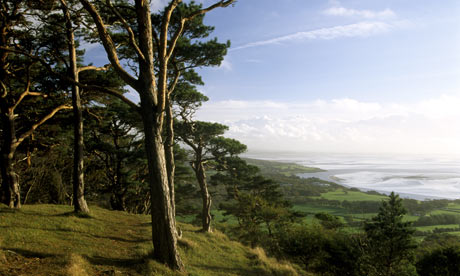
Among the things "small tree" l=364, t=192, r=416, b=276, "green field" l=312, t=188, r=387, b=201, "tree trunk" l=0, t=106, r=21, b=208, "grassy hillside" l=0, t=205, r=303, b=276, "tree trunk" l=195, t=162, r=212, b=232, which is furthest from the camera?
"green field" l=312, t=188, r=387, b=201

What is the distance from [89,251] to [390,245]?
74.0 ft

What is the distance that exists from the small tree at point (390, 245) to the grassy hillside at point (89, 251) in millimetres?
14111

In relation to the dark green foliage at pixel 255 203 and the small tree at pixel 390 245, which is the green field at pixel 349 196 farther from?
the dark green foliage at pixel 255 203

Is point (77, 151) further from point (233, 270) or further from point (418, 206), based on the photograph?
point (418, 206)

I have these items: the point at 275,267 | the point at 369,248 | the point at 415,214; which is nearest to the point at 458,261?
the point at 369,248

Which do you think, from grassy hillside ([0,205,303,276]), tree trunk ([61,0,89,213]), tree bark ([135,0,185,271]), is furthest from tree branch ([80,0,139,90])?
tree trunk ([61,0,89,213])

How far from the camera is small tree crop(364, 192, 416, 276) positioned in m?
18.5

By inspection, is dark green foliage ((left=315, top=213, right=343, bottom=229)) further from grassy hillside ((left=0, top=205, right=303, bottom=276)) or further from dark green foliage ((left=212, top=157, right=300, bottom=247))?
→ grassy hillside ((left=0, top=205, right=303, bottom=276))

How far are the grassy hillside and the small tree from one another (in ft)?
46.3

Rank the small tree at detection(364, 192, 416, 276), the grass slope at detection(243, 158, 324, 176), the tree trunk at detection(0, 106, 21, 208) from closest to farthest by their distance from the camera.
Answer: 1. the tree trunk at detection(0, 106, 21, 208)
2. the small tree at detection(364, 192, 416, 276)
3. the grass slope at detection(243, 158, 324, 176)

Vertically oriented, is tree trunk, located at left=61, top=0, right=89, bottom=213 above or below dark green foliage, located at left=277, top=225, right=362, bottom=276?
above

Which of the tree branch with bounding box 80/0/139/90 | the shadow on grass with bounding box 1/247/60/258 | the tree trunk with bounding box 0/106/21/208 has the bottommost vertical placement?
the shadow on grass with bounding box 1/247/60/258

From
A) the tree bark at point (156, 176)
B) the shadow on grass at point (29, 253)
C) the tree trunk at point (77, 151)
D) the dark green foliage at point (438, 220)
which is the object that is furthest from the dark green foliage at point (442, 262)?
the dark green foliage at point (438, 220)

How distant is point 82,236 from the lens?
23.5 feet
